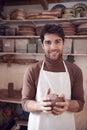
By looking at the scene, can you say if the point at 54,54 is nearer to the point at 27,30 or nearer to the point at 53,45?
the point at 53,45

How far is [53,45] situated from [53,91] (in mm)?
338

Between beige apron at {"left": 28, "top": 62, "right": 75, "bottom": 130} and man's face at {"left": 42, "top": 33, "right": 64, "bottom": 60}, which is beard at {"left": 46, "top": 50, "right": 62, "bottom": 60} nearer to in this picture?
man's face at {"left": 42, "top": 33, "right": 64, "bottom": 60}

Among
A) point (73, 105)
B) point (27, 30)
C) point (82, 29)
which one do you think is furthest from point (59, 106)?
point (27, 30)

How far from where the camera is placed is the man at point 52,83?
4.16ft

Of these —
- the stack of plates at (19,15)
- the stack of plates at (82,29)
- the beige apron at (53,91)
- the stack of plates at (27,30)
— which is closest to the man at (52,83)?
the beige apron at (53,91)

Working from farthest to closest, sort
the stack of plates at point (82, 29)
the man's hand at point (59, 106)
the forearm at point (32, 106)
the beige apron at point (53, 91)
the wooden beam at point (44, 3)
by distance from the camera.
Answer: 1. the wooden beam at point (44, 3)
2. the stack of plates at point (82, 29)
3. the beige apron at point (53, 91)
4. the forearm at point (32, 106)
5. the man's hand at point (59, 106)

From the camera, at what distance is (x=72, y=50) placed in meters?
2.89

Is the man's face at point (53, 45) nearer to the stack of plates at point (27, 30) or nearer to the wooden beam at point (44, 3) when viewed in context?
the stack of plates at point (27, 30)

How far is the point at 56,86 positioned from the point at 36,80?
17cm

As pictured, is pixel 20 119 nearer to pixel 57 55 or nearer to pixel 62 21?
pixel 62 21

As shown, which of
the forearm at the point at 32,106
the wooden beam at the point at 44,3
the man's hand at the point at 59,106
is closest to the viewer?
the man's hand at the point at 59,106

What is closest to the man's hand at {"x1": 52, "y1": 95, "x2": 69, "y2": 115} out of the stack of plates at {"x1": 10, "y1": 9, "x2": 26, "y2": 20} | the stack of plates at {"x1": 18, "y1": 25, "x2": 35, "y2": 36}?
the stack of plates at {"x1": 18, "y1": 25, "x2": 35, "y2": 36}

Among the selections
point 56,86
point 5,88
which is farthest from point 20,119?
point 56,86

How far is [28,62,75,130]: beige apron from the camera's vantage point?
53.7 inches
